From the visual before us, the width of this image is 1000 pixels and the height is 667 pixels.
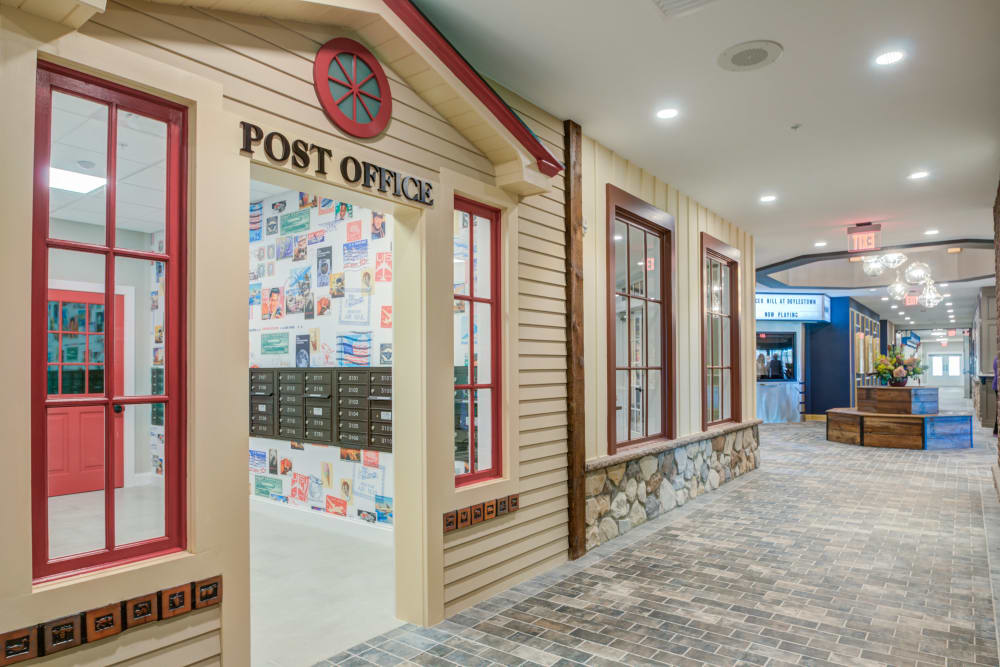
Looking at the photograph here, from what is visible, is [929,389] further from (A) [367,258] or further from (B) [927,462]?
(A) [367,258]

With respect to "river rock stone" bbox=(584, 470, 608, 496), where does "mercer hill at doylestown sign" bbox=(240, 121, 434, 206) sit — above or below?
above

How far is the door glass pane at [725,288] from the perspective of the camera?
7.97 meters

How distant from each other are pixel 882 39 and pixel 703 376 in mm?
3950

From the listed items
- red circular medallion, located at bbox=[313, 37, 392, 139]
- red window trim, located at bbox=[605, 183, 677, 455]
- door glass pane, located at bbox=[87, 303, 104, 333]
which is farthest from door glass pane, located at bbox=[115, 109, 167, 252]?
red window trim, located at bbox=[605, 183, 677, 455]

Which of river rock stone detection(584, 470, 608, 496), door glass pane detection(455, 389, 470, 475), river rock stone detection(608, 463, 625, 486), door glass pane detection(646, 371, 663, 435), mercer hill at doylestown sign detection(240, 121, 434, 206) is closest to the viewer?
mercer hill at doylestown sign detection(240, 121, 434, 206)

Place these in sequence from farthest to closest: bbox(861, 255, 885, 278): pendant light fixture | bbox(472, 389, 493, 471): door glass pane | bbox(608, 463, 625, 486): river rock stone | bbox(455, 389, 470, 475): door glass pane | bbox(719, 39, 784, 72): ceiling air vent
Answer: bbox(861, 255, 885, 278): pendant light fixture → bbox(608, 463, 625, 486): river rock stone → bbox(472, 389, 493, 471): door glass pane → bbox(455, 389, 470, 475): door glass pane → bbox(719, 39, 784, 72): ceiling air vent

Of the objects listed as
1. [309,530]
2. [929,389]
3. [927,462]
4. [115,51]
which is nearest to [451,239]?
[115,51]

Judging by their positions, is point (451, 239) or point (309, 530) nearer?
point (451, 239)

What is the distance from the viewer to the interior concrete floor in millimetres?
3220

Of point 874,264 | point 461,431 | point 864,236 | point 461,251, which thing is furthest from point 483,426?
point 874,264

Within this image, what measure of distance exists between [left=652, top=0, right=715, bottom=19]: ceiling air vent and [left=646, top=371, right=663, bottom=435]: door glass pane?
345cm

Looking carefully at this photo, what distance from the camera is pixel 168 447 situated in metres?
2.33

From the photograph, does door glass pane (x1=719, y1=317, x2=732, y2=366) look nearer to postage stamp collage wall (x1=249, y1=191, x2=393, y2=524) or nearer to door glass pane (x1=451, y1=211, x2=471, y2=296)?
postage stamp collage wall (x1=249, y1=191, x2=393, y2=524)

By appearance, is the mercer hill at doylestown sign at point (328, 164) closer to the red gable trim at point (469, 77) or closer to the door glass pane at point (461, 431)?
the red gable trim at point (469, 77)
